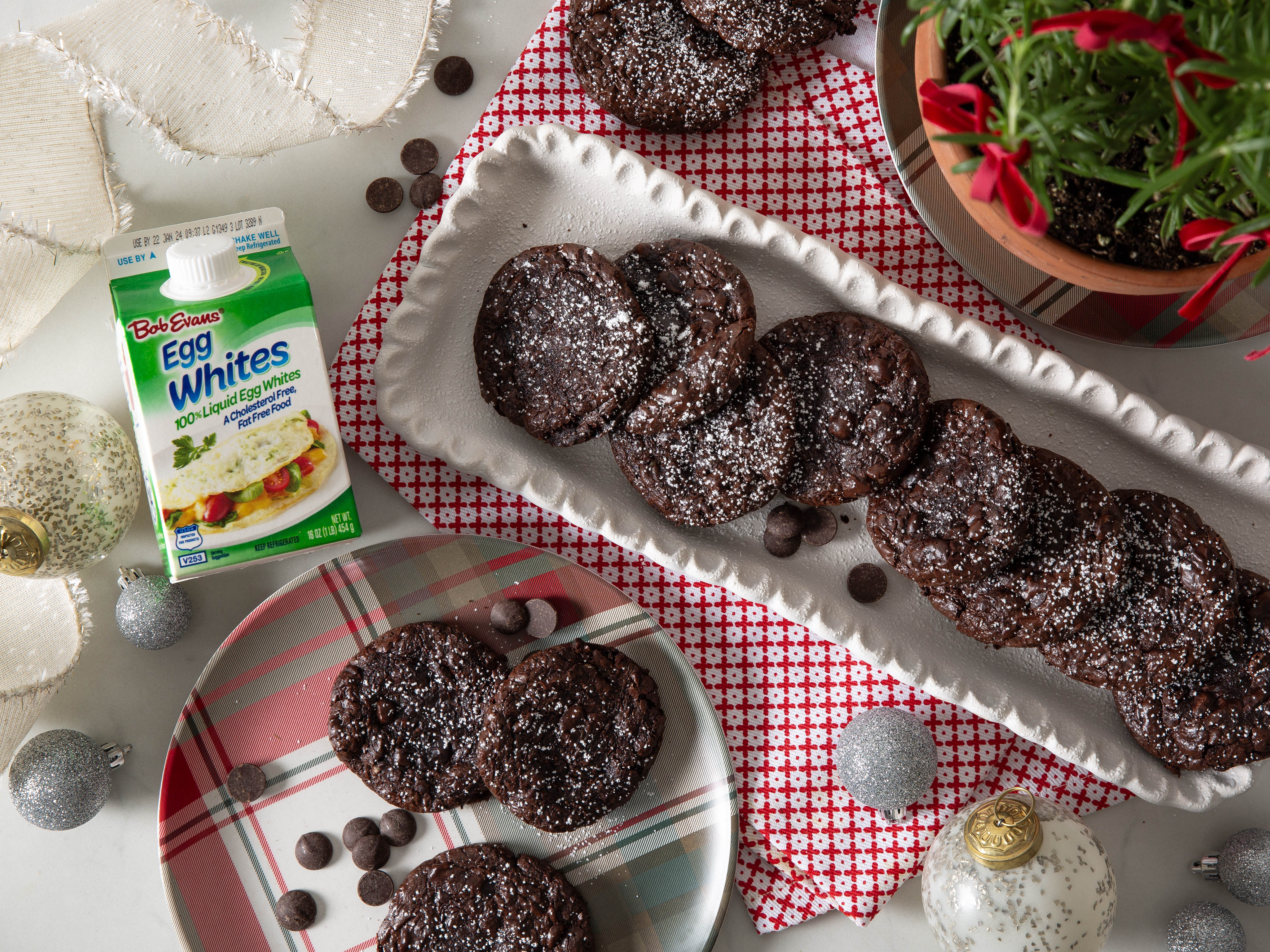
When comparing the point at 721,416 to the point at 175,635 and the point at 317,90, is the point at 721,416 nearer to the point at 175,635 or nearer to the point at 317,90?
the point at 317,90

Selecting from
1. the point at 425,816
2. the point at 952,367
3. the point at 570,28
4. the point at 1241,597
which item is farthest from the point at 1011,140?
the point at 425,816

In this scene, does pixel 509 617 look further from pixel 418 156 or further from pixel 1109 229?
pixel 1109 229

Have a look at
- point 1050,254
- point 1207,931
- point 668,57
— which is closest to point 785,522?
point 1050,254

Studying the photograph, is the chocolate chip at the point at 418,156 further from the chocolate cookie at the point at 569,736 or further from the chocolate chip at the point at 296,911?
the chocolate chip at the point at 296,911

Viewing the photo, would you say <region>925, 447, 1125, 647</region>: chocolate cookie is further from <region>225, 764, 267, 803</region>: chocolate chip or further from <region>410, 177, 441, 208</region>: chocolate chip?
<region>225, 764, 267, 803</region>: chocolate chip

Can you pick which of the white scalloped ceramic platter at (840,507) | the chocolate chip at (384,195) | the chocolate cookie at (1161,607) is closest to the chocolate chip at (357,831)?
the white scalloped ceramic platter at (840,507)
